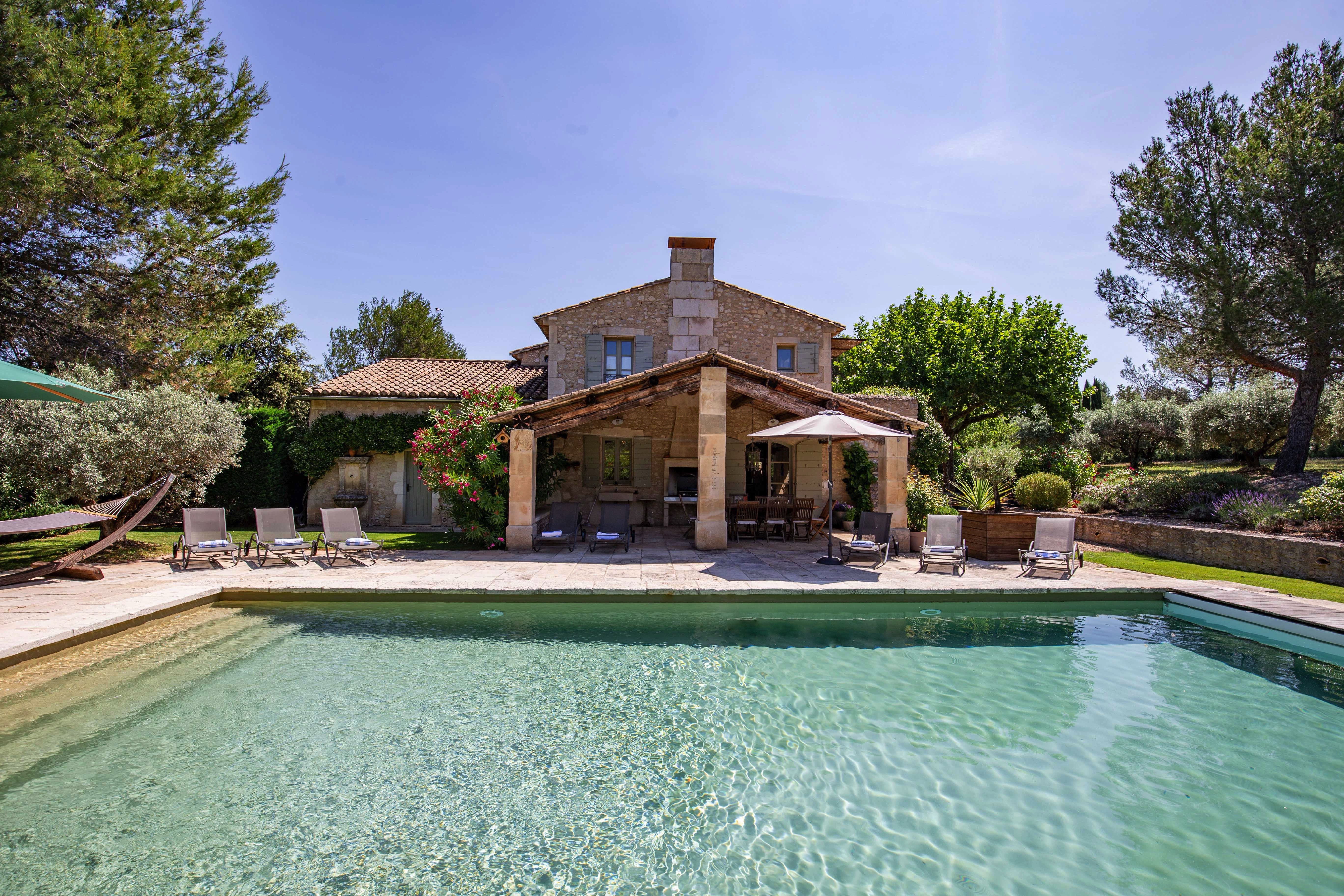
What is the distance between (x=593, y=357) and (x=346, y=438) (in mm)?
7101

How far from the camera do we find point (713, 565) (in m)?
10.1

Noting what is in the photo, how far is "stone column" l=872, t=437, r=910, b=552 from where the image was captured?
12.0 m

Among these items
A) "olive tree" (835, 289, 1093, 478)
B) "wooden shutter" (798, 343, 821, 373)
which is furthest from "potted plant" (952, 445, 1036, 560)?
"olive tree" (835, 289, 1093, 478)

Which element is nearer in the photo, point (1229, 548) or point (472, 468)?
point (1229, 548)

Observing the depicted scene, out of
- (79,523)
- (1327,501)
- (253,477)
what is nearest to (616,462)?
(253,477)

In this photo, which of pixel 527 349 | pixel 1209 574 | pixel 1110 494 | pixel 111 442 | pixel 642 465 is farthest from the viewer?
pixel 527 349

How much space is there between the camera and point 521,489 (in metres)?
11.8

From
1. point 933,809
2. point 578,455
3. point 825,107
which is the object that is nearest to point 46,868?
point 933,809

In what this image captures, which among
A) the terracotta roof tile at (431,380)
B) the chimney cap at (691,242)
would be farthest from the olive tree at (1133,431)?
the terracotta roof tile at (431,380)

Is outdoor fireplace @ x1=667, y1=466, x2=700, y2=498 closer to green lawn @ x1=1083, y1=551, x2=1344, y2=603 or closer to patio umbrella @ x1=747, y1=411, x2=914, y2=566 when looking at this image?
patio umbrella @ x1=747, y1=411, x2=914, y2=566

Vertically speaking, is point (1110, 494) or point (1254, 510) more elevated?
point (1110, 494)

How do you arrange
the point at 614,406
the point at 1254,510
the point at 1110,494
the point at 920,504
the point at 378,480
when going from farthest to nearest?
the point at 378,480, the point at 1110,494, the point at 920,504, the point at 614,406, the point at 1254,510

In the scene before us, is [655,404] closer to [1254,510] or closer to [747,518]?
[747,518]

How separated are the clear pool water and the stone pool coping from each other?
780 mm
